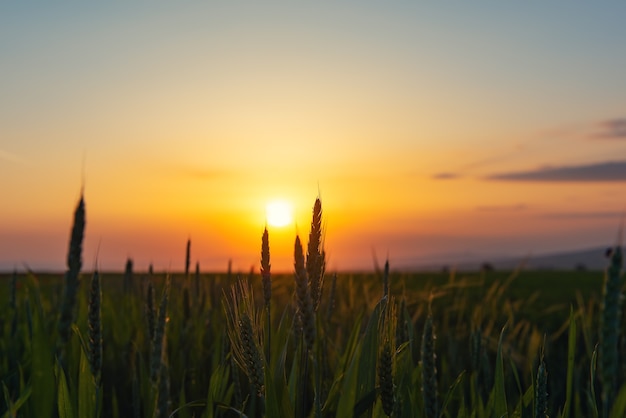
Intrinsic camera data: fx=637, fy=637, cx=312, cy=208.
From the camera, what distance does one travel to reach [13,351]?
509 cm

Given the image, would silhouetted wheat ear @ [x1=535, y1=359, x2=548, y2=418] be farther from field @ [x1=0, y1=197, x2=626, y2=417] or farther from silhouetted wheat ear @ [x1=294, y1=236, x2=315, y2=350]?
silhouetted wheat ear @ [x1=294, y1=236, x2=315, y2=350]

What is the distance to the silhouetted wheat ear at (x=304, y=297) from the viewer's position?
5.56 ft

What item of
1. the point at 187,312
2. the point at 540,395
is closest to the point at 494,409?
the point at 540,395

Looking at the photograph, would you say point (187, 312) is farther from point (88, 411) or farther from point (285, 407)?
point (285, 407)

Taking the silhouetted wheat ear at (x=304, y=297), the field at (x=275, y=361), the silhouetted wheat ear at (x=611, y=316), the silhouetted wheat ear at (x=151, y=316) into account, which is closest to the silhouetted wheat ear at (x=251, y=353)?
the field at (x=275, y=361)

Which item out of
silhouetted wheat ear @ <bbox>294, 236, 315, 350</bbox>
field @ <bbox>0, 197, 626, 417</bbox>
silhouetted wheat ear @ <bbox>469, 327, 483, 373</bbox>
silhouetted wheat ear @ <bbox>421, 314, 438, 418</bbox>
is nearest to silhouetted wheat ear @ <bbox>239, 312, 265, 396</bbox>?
field @ <bbox>0, 197, 626, 417</bbox>

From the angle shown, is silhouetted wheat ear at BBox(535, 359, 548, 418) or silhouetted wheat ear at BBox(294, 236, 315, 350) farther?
silhouetted wheat ear at BBox(535, 359, 548, 418)

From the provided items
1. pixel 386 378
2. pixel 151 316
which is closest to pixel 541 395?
pixel 386 378

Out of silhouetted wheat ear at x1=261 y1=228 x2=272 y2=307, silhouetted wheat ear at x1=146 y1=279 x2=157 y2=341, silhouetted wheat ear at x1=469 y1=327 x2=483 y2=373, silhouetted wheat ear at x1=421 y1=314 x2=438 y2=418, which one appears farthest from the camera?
silhouetted wheat ear at x1=469 y1=327 x2=483 y2=373

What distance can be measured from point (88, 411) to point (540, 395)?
1.99m

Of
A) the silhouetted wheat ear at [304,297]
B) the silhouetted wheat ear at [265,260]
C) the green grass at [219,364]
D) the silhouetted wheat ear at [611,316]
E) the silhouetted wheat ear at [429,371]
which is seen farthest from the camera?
the green grass at [219,364]

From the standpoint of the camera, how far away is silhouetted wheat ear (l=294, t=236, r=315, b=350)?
5.56 feet

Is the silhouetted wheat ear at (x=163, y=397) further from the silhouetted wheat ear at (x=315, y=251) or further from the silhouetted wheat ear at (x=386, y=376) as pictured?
the silhouetted wheat ear at (x=386, y=376)

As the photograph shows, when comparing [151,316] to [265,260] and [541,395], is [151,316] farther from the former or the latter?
[541,395]
